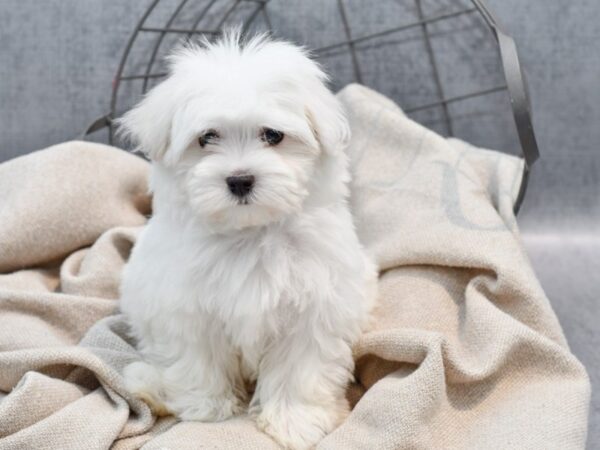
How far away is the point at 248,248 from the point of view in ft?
5.69

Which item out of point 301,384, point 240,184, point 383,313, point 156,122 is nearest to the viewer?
point 240,184

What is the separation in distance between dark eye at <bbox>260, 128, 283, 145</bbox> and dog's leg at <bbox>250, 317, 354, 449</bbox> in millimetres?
418

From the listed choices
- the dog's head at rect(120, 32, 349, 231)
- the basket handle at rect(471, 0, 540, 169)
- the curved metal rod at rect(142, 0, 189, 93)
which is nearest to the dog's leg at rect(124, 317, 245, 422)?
the dog's head at rect(120, 32, 349, 231)

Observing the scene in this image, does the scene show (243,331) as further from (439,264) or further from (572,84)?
(572,84)

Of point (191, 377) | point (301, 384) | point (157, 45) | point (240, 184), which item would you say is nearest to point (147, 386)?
point (191, 377)

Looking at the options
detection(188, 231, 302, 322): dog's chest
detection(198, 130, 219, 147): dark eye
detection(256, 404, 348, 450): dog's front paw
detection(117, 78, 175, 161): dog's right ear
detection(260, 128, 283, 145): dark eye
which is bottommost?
detection(256, 404, 348, 450): dog's front paw

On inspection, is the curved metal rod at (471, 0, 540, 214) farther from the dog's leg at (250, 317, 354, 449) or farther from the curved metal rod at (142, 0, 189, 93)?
the curved metal rod at (142, 0, 189, 93)

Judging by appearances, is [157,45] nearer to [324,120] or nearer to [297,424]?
[324,120]

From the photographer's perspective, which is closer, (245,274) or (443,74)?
(245,274)

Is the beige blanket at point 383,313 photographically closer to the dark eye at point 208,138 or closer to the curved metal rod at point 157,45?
the curved metal rod at point 157,45

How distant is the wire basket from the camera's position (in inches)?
114

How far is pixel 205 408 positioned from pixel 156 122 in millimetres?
688

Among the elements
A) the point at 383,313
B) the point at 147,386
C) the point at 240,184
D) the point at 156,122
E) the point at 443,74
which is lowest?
the point at 383,313

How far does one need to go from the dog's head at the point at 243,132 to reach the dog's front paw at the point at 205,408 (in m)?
0.45
